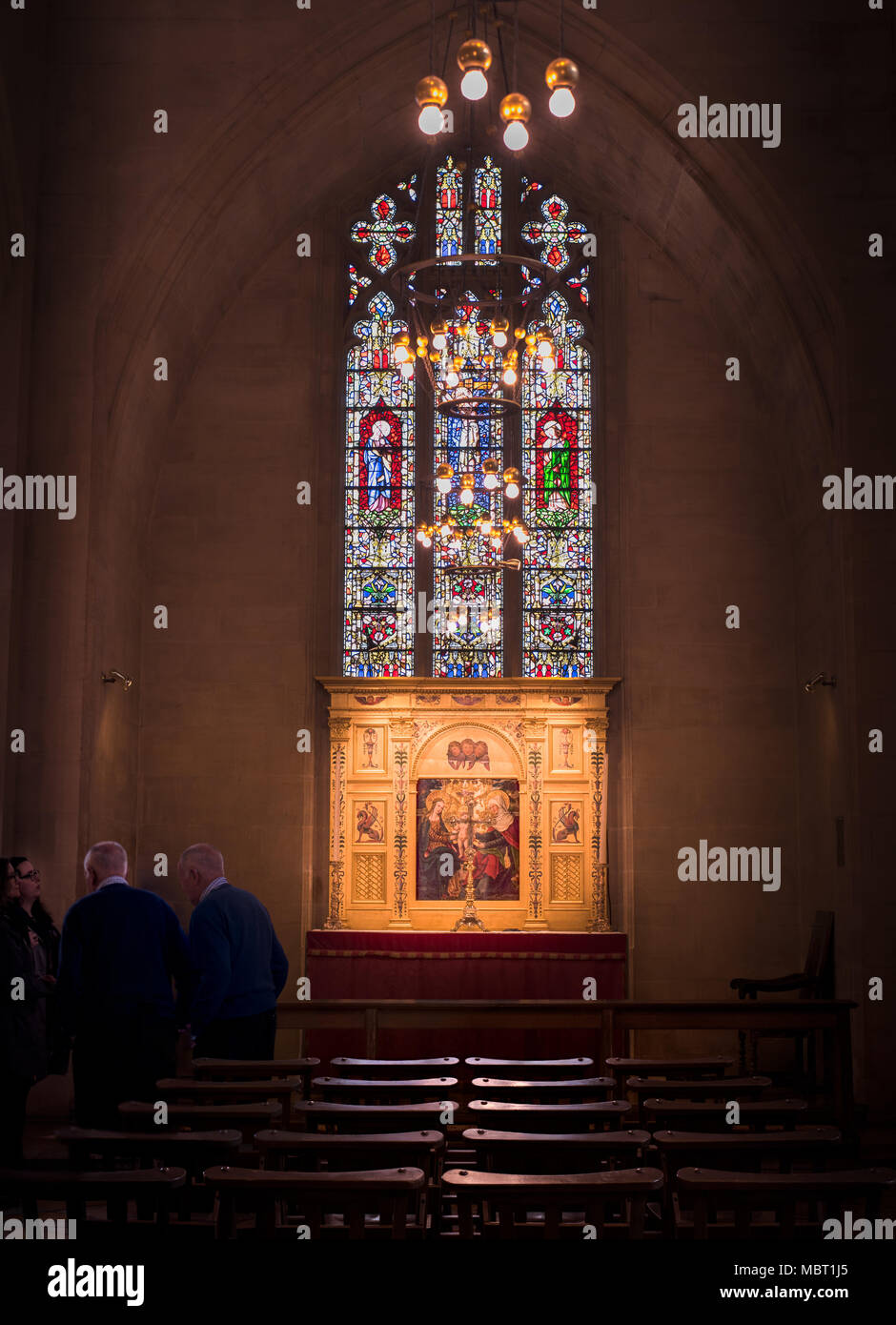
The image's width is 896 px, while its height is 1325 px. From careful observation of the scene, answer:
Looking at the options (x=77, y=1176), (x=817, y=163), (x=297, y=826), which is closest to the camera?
(x=77, y=1176)

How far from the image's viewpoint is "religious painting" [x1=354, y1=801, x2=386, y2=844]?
1212 cm

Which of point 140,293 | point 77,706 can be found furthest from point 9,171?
point 77,706

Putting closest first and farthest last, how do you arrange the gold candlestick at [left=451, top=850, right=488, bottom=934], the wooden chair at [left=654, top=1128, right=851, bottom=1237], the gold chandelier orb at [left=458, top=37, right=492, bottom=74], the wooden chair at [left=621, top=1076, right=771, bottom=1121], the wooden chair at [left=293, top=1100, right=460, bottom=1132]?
the wooden chair at [left=654, top=1128, right=851, bottom=1237] → the wooden chair at [left=293, top=1100, right=460, bottom=1132] → the wooden chair at [left=621, top=1076, right=771, bottom=1121] → the gold chandelier orb at [left=458, top=37, right=492, bottom=74] → the gold candlestick at [left=451, top=850, right=488, bottom=934]

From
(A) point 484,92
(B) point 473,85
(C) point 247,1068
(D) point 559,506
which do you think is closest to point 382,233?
Result: (D) point 559,506

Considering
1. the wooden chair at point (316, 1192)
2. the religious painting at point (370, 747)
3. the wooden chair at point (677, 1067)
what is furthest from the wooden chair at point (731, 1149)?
the religious painting at point (370, 747)

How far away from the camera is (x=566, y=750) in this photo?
12.2 meters

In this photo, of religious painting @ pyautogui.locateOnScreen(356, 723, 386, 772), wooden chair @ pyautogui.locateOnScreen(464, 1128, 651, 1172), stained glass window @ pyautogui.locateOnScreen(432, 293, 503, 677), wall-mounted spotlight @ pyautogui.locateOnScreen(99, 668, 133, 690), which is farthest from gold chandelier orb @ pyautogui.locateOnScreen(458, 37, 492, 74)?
religious painting @ pyautogui.locateOnScreen(356, 723, 386, 772)

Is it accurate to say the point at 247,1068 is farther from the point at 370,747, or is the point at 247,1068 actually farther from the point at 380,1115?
the point at 370,747

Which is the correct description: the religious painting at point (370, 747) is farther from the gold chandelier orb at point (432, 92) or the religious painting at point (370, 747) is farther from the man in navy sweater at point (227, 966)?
the gold chandelier orb at point (432, 92)

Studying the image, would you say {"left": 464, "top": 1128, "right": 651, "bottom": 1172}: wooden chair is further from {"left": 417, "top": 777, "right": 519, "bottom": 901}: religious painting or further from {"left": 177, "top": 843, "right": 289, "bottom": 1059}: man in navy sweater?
{"left": 417, "top": 777, "right": 519, "bottom": 901}: religious painting

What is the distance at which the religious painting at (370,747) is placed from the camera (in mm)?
12266

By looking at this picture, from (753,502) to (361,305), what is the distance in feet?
14.1

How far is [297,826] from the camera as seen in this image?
1220 cm

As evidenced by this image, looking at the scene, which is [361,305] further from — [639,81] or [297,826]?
[297,826]
